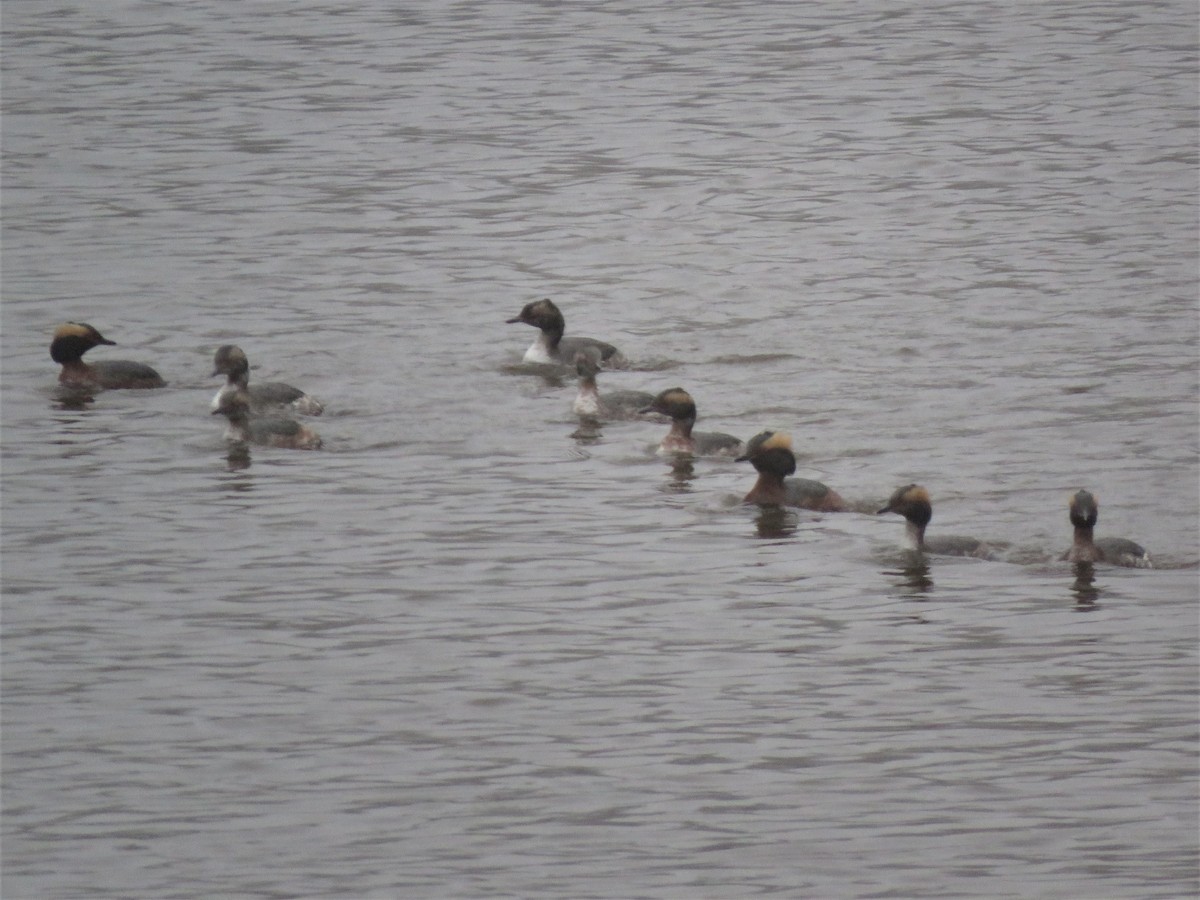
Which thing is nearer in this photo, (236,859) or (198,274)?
(236,859)

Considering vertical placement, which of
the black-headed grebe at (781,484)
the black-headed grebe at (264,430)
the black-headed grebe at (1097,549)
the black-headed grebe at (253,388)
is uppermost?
the black-headed grebe at (253,388)

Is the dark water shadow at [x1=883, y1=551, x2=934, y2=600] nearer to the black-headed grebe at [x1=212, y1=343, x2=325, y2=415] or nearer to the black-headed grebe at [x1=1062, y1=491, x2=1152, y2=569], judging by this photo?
the black-headed grebe at [x1=1062, y1=491, x2=1152, y2=569]

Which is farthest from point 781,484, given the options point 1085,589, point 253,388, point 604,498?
point 253,388

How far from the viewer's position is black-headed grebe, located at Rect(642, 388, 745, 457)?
18652mm

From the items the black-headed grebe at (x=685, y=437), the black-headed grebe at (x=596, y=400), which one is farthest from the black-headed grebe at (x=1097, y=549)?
the black-headed grebe at (x=596, y=400)

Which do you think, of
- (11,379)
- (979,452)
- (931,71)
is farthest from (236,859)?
(931,71)

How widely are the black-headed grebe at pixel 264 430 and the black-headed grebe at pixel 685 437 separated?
3085mm

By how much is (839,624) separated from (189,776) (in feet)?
15.0

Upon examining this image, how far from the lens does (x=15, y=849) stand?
11.5 meters

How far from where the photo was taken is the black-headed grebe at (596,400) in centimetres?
2002

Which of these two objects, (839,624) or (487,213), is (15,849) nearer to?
(839,624)

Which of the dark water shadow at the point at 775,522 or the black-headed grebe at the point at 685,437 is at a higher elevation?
the black-headed grebe at the point at 685,437

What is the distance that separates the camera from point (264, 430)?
1898cm

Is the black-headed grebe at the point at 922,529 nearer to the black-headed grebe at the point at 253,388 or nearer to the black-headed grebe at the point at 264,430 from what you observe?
the black-headed grebe at the point at 264,430
